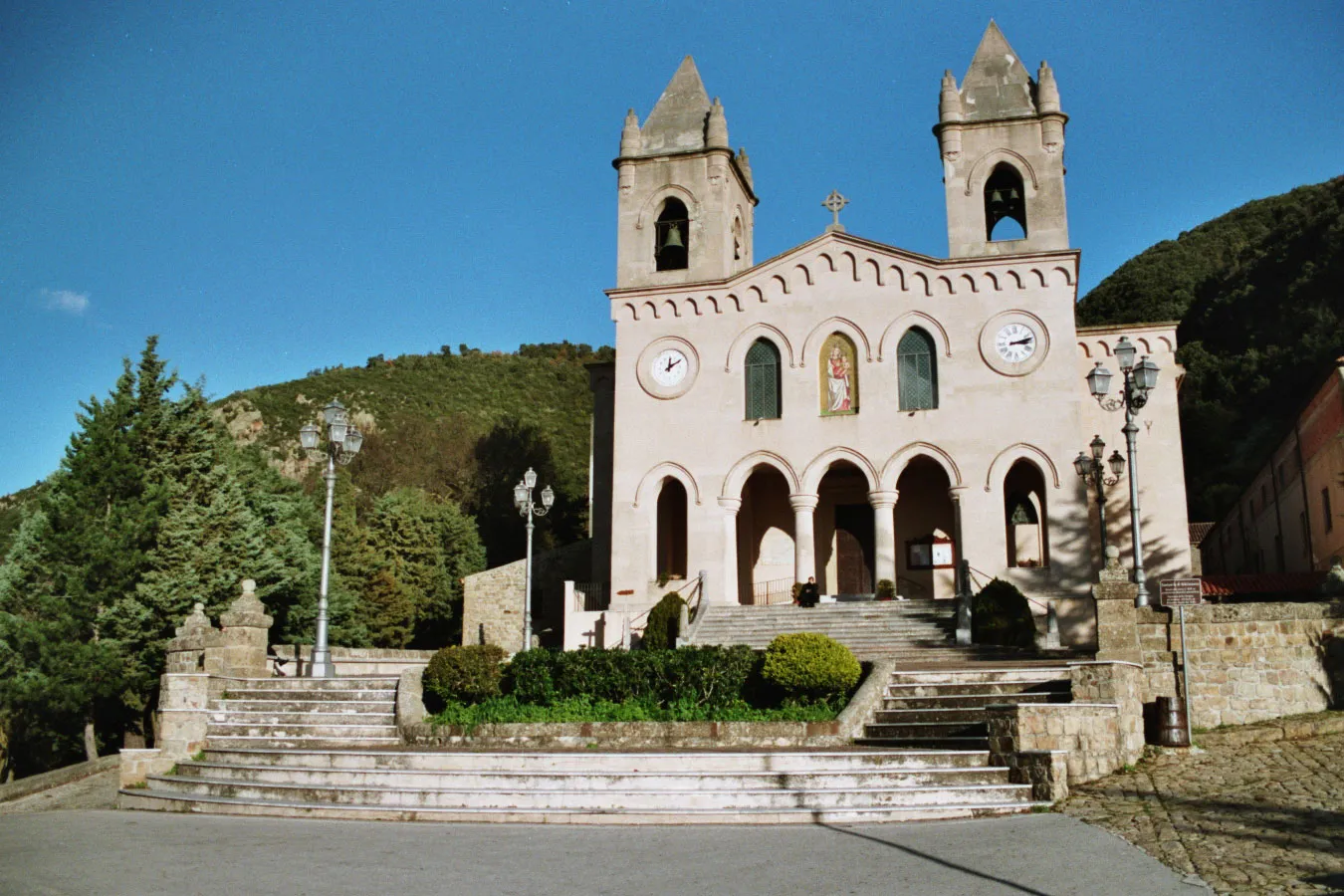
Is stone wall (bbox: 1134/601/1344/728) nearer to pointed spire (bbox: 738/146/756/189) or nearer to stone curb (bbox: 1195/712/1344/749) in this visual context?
stone curb (bbox: 1195/712/1344/749)

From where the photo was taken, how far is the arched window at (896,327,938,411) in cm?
2781

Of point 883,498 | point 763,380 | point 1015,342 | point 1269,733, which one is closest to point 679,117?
point 763,380

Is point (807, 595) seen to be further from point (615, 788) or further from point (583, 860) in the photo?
point (583, 860)

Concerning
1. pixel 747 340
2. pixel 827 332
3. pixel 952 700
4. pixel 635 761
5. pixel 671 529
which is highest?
pixel 827 332

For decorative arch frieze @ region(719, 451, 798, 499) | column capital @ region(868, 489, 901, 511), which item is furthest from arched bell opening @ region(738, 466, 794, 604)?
column capital @ region(868, 489, 901, 511)

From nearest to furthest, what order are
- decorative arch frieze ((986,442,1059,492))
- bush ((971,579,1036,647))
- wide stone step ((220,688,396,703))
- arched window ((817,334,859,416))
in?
wide stone step ((220,688,396,703)) → bush ((971,579,1036,647)) → decorative arch frieze ((986,442,1059,492)) → arched window ((817,334,859,416))

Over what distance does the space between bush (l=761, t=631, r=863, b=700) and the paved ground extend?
5.02 metres

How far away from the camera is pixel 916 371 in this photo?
28078 millimetres

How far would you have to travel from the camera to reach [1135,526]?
1639cm

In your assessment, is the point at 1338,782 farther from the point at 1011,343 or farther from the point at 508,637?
the point at 508,637

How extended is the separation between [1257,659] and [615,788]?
10225mm

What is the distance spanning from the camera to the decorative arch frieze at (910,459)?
89.2ft

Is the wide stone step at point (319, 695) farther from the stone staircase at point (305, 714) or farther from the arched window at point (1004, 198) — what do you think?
the arched window at point (1004, 198)

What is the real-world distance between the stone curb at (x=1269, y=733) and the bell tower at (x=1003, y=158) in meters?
15.5
